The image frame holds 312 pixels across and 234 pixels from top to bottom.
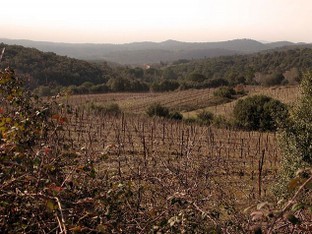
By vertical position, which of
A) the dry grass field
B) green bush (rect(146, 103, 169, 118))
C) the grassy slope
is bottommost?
the grassy slope

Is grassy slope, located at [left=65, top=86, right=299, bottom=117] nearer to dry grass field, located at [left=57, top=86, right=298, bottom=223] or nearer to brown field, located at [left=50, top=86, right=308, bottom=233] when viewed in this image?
dry grass field, located at [left=57, top=86, right=298, bottom=223]

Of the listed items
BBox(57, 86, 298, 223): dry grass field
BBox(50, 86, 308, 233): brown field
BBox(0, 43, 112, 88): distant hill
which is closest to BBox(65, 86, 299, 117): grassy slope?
BBox(57, 86, 298, 223): dry grass field

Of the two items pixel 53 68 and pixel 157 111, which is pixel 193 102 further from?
pixel 53 68

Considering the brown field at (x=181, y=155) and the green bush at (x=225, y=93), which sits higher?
the brown field at (x=181, y=155)

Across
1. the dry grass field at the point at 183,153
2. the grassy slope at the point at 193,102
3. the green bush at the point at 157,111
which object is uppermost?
the dry grass field at the point at 183,153

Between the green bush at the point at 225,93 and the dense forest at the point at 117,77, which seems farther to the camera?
the dense forest at the point at 117,77

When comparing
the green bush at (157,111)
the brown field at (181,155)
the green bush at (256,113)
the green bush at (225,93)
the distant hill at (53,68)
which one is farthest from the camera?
the distant hill at (53,68)

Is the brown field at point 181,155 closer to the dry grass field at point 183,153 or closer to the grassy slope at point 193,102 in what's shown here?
the dry grass field at point 183,153

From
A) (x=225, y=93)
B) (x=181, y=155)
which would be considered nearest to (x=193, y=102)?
(x=225, y=93)

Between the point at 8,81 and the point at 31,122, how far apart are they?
47 centimetres

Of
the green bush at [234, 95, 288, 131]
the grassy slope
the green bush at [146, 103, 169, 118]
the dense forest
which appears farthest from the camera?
the dense forest

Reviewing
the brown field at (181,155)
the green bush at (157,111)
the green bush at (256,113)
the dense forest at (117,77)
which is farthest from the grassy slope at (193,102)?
the dense forest at (117,77)

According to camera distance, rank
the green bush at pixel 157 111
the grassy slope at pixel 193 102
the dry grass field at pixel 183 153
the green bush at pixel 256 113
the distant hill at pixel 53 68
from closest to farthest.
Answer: the dry grass field at pixel 183 153 < the green bush at pixel 256 113 < the green bush at pixel 157 111 < the grassy slope at pixel 193 102 < the distant hill at pixel 53 68

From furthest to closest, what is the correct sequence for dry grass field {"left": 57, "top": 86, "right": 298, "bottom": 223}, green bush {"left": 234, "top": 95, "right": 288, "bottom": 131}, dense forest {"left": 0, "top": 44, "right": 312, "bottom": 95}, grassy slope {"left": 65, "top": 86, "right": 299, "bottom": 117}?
dense forest {"left": 0, "top": 44, "right": 312, "bottom": 95}
grassy slope {"left": 65, "top": 86, "right": 299, "bottom": 117}
green bush {"left": 234, "top": 95, "right": 288, "bottom": 131}
dry grass field {"left": 57, "top": 86, "right": 298, "bottom": 223}
